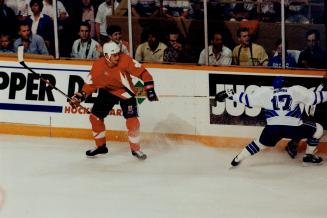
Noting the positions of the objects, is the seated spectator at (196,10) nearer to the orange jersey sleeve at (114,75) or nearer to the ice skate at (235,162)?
the orange jersey sleeve at (114,75)

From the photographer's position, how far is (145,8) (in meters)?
8.01

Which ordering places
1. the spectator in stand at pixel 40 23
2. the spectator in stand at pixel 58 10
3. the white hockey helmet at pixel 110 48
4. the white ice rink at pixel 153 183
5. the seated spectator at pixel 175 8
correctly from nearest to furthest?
the white ice rink at pixel 153 183
the white hockey helmet at pixel 110 48
the seated spectator at pixel 175 8
the spectator in stand at pixel 58 10
the spectator in stand at pixel 40 23

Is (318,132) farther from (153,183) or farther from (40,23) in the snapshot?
(40,23)

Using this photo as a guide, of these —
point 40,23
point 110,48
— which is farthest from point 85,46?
point 110,48

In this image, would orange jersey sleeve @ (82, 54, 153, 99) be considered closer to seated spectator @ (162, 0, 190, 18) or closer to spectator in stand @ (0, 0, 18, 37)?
seated spectator @ (162, 0, 190, 18)

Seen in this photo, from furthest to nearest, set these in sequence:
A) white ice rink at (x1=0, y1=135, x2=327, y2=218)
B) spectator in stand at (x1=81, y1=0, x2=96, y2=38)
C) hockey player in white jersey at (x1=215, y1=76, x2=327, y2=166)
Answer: spectator in stand at (x1=81, y1=0, x2=96, y2=38)
hockey player in white jersey at (x1=215, y1=76, x2=327, y2=166)
white ice rink at (x1=0, y1=135, x2=327, y2=218)

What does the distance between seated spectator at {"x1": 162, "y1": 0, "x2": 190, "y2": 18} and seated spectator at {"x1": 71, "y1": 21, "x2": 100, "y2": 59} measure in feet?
2.38

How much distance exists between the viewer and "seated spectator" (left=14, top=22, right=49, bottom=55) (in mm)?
8414

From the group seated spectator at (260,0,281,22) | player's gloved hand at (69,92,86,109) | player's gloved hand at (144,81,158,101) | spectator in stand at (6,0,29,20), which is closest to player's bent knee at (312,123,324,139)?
seated spectator at (260,0,281,22)

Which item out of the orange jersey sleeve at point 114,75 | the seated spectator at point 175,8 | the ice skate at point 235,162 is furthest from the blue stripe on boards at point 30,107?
the ice skate at point 235,162

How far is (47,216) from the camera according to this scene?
21.5ft

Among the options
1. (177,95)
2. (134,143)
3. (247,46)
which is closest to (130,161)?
(134,143)

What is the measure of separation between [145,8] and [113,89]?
780 millimetres

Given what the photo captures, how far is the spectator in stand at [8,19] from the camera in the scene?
27.7 feet
